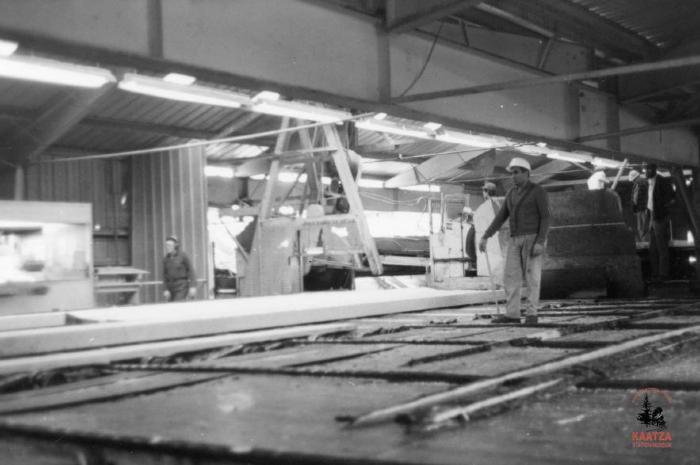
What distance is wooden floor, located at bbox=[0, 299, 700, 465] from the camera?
108 inches

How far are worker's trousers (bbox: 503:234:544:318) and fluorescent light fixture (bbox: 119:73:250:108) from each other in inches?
126

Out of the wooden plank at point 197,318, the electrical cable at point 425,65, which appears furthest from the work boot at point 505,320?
the electrical cable at point 425,65

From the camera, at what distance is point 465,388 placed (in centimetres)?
371

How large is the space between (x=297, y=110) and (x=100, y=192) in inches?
373

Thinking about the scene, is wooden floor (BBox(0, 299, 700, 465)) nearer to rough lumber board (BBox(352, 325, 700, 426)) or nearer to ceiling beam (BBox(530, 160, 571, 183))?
rough lumber board (BBox(352, 325, 700, 426))

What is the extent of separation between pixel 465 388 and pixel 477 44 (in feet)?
20.8

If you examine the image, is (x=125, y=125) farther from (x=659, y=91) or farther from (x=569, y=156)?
(x=659, y=91)

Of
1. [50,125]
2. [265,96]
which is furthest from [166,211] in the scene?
[265,96]

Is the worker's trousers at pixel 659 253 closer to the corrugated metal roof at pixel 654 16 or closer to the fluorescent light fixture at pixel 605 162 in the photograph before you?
the fluorescent light fixture at pixel 605 162

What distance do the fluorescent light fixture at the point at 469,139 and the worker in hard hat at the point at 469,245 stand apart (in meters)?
2.69

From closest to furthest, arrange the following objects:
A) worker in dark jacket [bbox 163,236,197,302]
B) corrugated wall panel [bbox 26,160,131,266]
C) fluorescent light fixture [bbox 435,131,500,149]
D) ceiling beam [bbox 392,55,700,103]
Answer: ceiling beam [bbox 392,55,700,103]
fluorescent light fixture [bbox 435,131,500,149]
worker in dark jacket [bbox 163,236,197,302]
corrugated wall panel [bbox 26,160,131,266]

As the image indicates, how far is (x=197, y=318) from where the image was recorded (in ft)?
23.9

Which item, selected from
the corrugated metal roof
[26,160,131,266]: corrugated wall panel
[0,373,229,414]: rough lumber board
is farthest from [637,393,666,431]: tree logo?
[26,160,131,266]: corrugated wall panel

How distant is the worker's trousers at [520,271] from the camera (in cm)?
792
